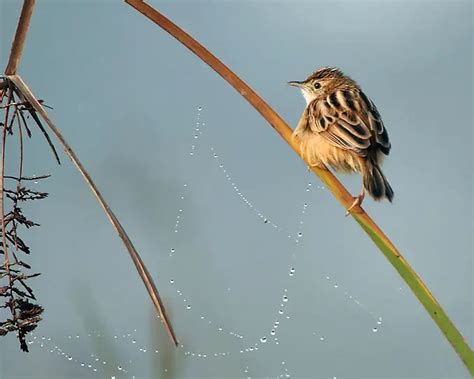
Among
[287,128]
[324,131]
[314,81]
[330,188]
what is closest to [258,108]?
[287,128]

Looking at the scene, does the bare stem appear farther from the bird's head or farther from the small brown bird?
the bird's head

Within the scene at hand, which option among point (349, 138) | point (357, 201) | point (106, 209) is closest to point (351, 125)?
point (349, 138)

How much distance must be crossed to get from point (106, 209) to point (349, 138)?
2.24 ft

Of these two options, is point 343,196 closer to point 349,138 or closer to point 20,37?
point 349,138

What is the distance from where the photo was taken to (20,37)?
3.08 ft

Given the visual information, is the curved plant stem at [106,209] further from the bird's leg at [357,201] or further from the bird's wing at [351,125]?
the bird's wing at [351,125]

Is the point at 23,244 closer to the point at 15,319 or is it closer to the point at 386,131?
the point at 15,319

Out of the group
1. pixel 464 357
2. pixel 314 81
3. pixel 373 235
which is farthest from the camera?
pixel 314 81

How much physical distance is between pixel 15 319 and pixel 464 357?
54 centimetres

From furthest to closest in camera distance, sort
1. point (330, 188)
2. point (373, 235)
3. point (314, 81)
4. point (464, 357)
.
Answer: point (314, 81) < point (330, 188) < point (373, 235) < point (464, 357)

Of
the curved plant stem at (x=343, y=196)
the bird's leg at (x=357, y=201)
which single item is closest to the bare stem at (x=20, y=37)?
the curved plant stem at (x=343, y=196)

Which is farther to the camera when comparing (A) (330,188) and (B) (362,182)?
(B) (362,182)

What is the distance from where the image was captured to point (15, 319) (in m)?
0.76

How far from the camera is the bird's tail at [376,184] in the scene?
51.6 inches
